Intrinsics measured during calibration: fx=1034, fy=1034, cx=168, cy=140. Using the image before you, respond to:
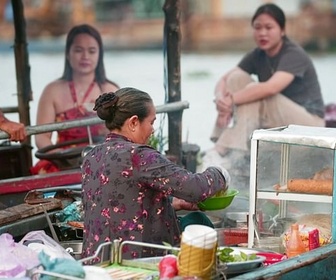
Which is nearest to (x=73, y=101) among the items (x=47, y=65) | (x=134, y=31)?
(x=47, y=65)

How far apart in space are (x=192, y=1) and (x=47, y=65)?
29.8 ft

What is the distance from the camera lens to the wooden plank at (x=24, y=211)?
214 inches

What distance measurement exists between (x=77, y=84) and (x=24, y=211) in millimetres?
3484

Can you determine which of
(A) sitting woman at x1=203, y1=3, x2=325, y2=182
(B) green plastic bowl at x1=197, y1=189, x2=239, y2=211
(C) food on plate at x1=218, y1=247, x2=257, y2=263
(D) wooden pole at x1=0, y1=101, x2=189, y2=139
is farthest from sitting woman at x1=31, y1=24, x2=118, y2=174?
(C) food on plate at x1=218, y1=247, x2=257, y2=263

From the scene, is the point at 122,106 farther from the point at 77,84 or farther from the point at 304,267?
the point at 77,84

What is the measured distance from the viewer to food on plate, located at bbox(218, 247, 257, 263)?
434 cm

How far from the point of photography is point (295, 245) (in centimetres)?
485

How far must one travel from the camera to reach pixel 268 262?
4656 millimetres

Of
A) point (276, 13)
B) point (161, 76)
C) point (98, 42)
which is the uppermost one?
point (276, 13)

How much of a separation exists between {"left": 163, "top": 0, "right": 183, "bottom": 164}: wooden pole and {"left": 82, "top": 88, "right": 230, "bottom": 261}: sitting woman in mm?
2436

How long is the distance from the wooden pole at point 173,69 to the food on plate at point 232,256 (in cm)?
285

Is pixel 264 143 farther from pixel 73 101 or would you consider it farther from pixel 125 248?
pixel 73 101

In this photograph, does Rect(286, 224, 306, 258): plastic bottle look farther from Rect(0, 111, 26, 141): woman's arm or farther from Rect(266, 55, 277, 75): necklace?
Rect(266, 55, 277, 75): necklace

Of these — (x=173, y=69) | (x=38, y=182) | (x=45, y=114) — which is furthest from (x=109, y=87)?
(x=38, y=182)
